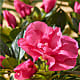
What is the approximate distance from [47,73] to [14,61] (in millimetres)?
79

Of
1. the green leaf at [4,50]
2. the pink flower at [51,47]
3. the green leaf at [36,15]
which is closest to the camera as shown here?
the pink flower at [51,47]

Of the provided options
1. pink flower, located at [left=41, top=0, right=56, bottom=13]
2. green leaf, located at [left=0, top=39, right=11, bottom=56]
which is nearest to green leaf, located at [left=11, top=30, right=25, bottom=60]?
green leaf, located at [left=0, top=39, right=11, bottom=56]

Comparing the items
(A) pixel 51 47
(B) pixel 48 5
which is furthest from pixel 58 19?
(A) pixel 51 47

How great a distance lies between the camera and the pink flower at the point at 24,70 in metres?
0.33

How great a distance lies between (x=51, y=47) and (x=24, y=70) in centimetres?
6

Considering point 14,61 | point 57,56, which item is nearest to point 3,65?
point 14,61

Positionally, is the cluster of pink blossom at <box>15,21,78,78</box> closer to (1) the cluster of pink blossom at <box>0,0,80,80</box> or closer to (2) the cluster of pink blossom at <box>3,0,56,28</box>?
(1) the cluster of pink blossom at <box>0,0,80,80</box>

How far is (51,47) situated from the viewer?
334 millimetres

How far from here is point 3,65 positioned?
397 mm

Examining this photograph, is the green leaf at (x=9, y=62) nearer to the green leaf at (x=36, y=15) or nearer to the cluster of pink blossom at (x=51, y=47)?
the cluster of pink blossom at (x=51, y=47)

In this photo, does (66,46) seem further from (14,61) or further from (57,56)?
(14,61)

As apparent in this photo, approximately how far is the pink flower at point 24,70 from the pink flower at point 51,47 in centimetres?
2

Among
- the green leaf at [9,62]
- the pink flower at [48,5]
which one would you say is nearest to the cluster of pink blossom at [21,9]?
the pink flower at [48,5]

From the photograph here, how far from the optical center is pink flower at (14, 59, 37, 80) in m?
0.33
